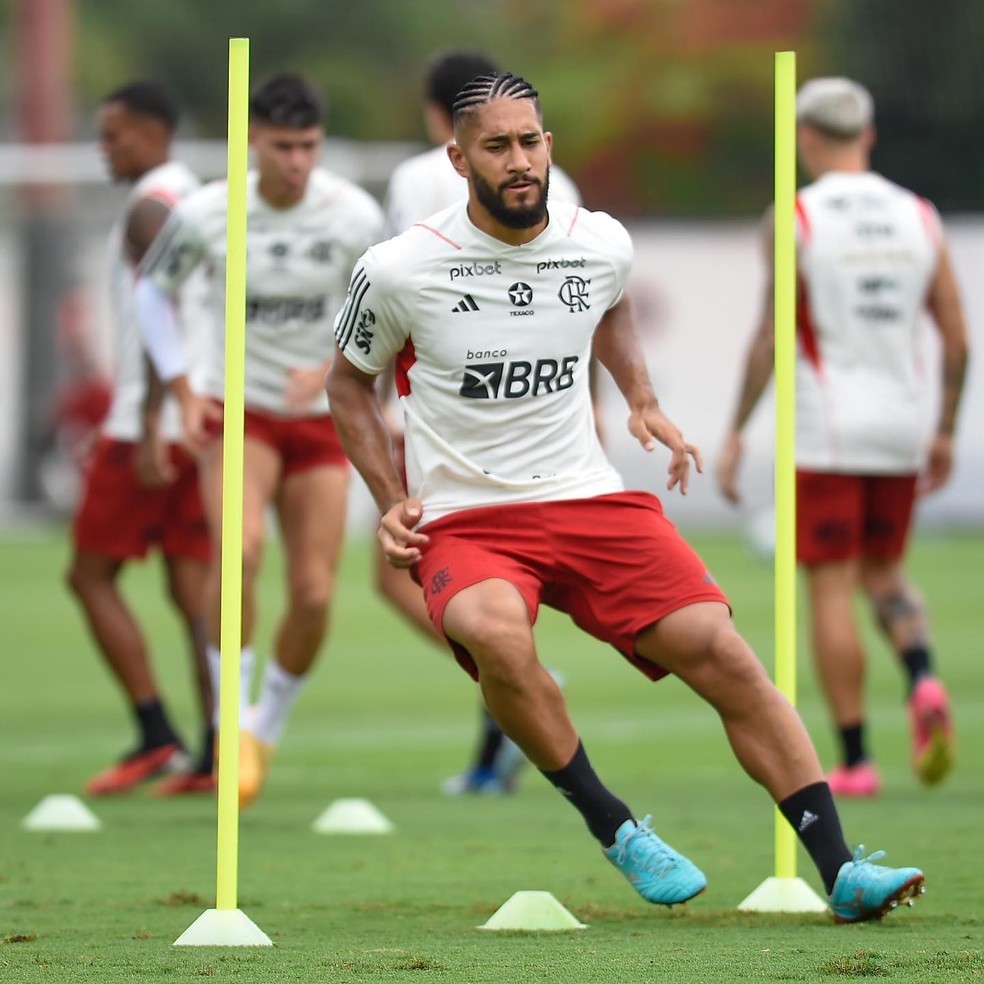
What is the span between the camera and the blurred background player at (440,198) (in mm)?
8602

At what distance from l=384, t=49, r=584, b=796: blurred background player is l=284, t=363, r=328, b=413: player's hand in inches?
13.9

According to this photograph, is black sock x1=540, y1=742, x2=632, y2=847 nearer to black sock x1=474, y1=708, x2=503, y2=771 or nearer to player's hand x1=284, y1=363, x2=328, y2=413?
player's hand x1=284, y1=363, x2=328, y2=413

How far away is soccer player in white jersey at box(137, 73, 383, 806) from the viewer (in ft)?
27.9

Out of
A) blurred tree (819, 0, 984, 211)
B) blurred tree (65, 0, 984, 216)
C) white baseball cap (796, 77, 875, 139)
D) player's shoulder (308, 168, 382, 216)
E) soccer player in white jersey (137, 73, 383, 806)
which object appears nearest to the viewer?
soccer player in white jersey (137, 73, 383, 806)

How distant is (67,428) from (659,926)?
2201cm

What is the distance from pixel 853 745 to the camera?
895cm

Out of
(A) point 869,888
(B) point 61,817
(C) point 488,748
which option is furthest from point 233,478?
(C) point 488,748

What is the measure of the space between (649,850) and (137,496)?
4353 mm

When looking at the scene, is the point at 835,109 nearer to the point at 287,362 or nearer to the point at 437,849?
the point at 287,362

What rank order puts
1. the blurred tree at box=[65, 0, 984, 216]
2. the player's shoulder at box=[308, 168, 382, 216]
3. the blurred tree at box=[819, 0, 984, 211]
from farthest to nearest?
the blurred tree at box=[65, 0, 984, 216] → the blurred tree at box=[819, 0, 984, 211] → the player's shoulder at box=[308, 168, 382, 216]

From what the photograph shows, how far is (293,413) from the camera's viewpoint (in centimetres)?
859

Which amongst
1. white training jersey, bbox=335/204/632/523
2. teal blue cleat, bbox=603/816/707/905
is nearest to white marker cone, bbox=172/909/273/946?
teal blue cleat, bbox=603/816/707/905

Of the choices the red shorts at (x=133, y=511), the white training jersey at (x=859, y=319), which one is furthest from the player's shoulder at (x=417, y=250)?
the red shorts at (x=133, y=511)

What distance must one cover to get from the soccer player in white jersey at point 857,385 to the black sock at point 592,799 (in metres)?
3.37
